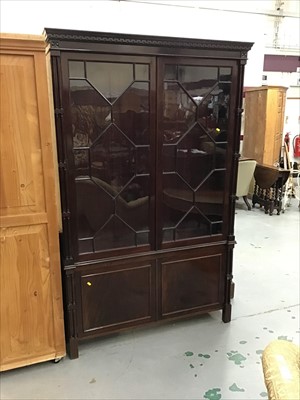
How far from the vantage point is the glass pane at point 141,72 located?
84.1 inches

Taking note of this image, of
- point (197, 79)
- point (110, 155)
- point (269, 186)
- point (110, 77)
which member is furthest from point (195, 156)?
point (269, 186)

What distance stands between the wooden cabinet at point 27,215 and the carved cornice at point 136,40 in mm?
90

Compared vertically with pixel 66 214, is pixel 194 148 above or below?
above

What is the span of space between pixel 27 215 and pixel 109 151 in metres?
0.63

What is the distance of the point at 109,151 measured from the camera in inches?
86.7

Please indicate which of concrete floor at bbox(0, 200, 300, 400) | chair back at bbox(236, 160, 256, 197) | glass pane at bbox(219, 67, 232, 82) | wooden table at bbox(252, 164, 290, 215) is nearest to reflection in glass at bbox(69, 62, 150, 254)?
glass pane at bbox(219, 67, 232, 82)

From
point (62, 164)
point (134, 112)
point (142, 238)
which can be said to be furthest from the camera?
point (142, 238)

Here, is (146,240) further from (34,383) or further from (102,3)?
(102,3)

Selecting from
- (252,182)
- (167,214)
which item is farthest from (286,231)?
(167,214)

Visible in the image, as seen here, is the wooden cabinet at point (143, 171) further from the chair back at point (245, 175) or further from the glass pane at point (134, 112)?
the chair back at point (245, 175)

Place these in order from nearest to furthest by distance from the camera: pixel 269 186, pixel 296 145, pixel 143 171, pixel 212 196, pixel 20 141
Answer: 1. pixel 20 141
2. pixel 143 171
3. pixel 212 196
4. pixel 269 186
5. pixel 296 145

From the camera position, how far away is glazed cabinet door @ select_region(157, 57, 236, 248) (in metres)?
2.27

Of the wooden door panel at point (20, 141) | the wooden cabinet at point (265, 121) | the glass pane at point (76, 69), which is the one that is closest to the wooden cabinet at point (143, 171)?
the glass pane at point (76, 69)

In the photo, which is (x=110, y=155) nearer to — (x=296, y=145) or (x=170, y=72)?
(x=170, y=72)
